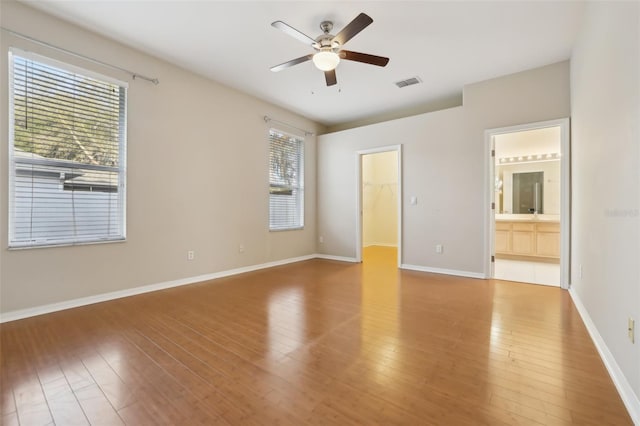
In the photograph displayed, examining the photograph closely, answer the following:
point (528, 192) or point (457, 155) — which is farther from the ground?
Result: point (457, 155)

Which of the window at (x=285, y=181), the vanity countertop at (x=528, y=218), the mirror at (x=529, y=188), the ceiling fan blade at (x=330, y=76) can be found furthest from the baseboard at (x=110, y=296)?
the mirror at (x=529, y=188)

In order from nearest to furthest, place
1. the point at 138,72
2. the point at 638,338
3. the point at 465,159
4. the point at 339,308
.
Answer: the point at 638,338
the point at 339,308
the point at 138,72
the point at 465,159

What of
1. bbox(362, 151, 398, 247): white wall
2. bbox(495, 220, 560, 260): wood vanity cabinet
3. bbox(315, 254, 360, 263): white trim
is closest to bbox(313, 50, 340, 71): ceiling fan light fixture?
bbox(315, 254, 360, 263): white trim

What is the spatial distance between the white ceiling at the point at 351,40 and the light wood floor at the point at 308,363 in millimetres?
3043

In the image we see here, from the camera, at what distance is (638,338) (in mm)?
1440

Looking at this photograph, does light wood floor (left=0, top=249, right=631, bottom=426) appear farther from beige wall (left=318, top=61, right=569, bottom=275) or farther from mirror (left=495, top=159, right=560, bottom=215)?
mirror (left=495, top=159, right=560, bottom=215)

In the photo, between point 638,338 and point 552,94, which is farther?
point 552,94

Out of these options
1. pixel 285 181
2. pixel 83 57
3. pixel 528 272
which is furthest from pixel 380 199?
pixel 83 57

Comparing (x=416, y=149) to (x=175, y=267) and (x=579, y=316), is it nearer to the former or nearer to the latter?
(x=579, y=316)

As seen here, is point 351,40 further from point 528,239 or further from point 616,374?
point 528,239

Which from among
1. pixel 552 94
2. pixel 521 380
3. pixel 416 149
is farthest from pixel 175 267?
pixel 552 94

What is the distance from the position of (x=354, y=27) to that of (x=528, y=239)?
227 inches

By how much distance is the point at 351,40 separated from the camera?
3.37 m

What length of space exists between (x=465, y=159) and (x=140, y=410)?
490cm
